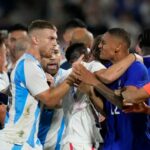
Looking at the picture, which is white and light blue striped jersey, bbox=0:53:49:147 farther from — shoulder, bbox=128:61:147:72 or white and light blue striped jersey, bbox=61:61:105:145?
shoulder, bbox=128:61:147:72

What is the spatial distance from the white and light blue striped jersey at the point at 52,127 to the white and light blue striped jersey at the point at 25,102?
0.74 m

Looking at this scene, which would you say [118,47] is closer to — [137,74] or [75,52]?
[137,74]

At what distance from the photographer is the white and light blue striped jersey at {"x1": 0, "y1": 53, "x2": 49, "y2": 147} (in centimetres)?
667

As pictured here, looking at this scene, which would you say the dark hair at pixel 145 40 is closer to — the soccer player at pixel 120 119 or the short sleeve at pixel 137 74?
the soccer player at pixel 120 119

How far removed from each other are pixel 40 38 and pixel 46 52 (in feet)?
0.49

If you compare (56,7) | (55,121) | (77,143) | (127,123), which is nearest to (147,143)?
(127,123)

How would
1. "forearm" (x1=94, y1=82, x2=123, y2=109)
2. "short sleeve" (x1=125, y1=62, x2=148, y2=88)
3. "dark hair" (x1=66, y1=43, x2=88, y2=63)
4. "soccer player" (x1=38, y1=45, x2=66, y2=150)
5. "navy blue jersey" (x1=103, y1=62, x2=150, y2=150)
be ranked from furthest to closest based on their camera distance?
"dark hair" (x1=66, y1=43, x2=88, y2=63), "soccer player" (x1=38, y1=45, x2=66, y2=150), "navy blue jersey" (x1=103, y1=62, x2=150, y2=150), "short sleeve" (x1=125, y1=62, x2=148, y2=88), "forearm" (x1=94, y1=82, x2=123, y2=109)

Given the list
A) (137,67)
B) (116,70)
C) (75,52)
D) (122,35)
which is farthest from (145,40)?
(75,52)

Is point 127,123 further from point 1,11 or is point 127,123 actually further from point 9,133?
point 1,11

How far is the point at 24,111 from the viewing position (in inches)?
266

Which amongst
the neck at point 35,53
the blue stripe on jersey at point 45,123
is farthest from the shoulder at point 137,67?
the blue stripe on jersey at point 45,123

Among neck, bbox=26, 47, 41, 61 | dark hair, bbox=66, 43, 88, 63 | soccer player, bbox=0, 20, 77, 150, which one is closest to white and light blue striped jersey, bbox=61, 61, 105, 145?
soccer player, bbox=0, 20, 77, 150

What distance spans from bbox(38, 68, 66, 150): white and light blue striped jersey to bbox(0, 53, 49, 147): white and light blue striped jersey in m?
0.74

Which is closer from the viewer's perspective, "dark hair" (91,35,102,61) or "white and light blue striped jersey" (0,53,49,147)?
"white and light blue striped jersey" (0,53,49,147)
